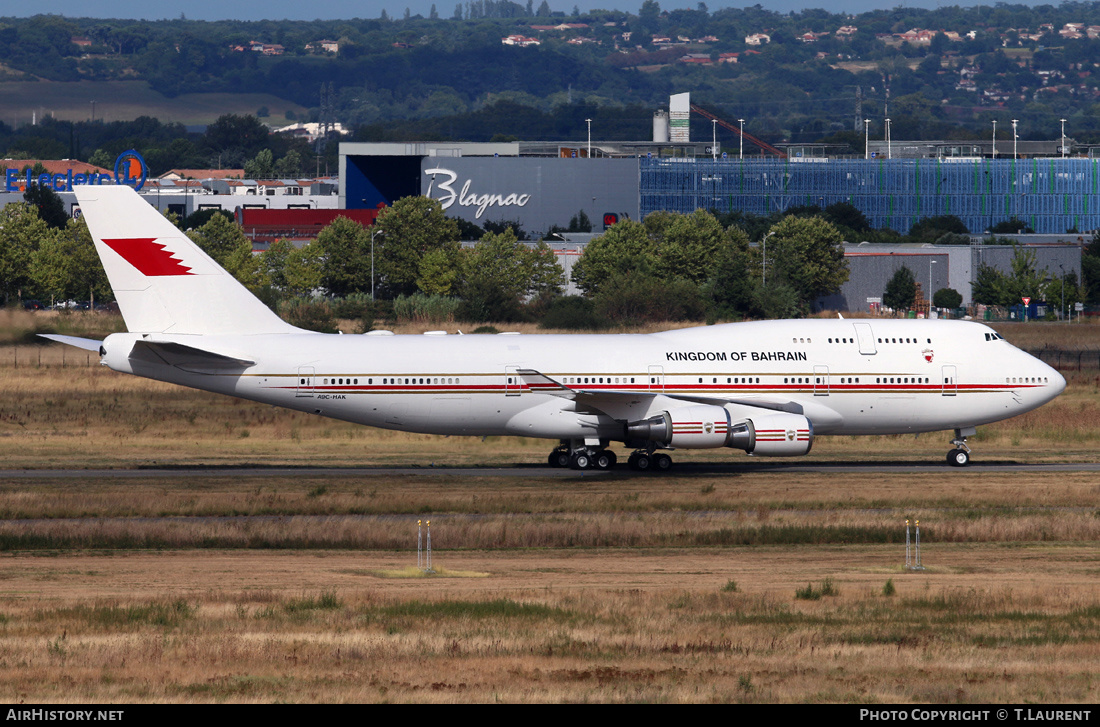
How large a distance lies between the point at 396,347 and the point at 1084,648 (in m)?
27.8

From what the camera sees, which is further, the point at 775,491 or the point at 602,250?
the point at 602,250

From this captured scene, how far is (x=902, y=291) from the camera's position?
13200cm

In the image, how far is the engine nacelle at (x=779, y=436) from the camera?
142ft

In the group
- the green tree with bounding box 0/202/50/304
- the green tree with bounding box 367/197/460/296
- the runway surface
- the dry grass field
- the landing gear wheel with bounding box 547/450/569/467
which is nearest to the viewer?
the dry grass field

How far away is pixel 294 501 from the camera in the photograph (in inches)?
1524

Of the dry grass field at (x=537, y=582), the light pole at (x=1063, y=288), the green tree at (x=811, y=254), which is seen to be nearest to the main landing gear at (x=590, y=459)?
the dry grass field at (x=537, y=582)

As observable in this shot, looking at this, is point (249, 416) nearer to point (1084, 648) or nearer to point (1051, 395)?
point (1051, 395)

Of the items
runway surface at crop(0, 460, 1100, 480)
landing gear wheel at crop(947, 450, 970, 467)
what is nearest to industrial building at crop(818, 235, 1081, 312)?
landing gear wheel at crop(947, 450, 970, 467)

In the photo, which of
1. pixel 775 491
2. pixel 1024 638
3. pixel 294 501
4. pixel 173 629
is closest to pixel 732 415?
pixel 775 491

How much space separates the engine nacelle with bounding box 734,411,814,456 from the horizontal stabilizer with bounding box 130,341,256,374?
55.3ft

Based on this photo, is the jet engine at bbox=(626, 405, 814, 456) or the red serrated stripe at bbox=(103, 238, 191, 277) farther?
the red serrated stripe at bbox=(103, 238, 191, 277)

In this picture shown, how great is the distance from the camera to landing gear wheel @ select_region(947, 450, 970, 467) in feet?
152

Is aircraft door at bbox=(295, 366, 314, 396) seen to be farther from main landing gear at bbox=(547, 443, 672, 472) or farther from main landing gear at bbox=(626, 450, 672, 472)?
main landing gear at bbox=(626, 450, 672, 472)

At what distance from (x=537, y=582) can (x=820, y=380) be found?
19749 mm
